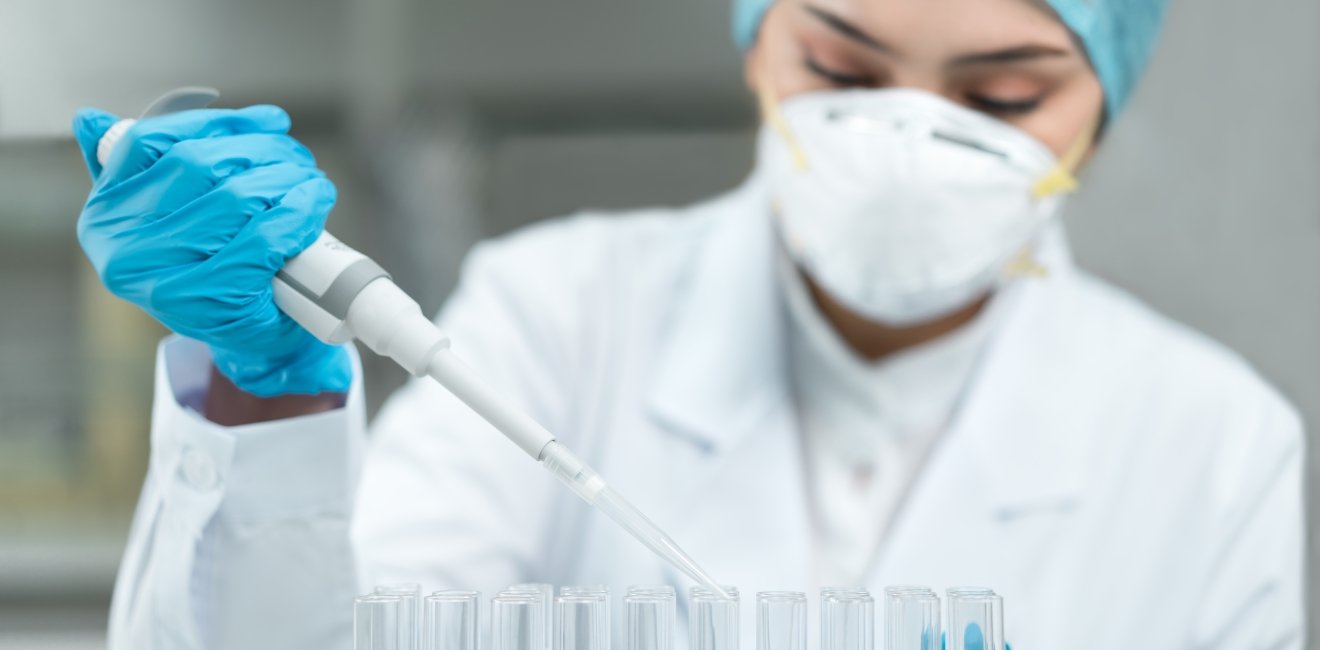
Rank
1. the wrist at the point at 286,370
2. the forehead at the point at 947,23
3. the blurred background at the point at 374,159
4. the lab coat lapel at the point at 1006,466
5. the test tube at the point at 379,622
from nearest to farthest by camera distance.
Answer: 1. the test tube at the point at 379,622
2. the wrist at the point at 286,370
3. the forehead at the point at 947,23
4. the lab coat lapel at the point at 1006,466
5. the blurred background at the point at 374,159

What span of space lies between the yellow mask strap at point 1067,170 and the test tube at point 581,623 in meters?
0.64

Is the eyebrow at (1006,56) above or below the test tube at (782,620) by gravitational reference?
above

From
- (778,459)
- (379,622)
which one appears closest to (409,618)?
(379,622)

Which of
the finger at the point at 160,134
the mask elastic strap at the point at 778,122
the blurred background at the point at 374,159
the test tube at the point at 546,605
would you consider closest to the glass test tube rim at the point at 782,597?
the test tube at the point at 546,605

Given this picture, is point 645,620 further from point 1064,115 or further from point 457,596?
point 1064,115

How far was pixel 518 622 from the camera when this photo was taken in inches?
25.0

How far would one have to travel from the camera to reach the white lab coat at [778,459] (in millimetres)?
1100

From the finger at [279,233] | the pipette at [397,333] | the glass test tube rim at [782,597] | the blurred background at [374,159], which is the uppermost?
the finger at [279,233]

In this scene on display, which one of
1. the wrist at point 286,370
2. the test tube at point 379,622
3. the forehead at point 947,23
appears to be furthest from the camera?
the forehead at point 947,23

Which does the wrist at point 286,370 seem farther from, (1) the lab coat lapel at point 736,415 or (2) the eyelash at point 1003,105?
(2) the eyelash at point 1003,105

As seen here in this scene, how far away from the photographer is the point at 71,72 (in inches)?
37.4

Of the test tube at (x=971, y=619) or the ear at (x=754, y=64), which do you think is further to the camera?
the ear at (x=754, y=64)

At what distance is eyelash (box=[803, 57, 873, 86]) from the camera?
3.54 ft

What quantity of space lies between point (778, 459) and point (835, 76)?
391 millimetres
